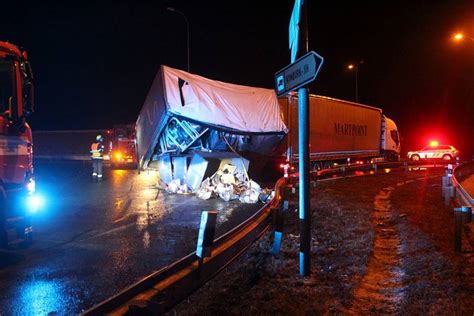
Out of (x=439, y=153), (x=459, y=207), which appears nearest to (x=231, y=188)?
(x=459, y=207)

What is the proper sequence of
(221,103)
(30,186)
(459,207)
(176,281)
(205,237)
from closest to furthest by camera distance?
1. (176,281)
2. (205,237)
3. (30,186)
4. (459,207)
5. (221,103)

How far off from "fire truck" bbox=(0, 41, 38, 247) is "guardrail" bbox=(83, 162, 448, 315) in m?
3.29

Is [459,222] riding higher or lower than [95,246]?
higher

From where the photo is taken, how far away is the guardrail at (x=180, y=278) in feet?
9.60

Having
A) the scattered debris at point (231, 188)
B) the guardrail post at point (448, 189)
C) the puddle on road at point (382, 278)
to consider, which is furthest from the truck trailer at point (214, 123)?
the puddle on road at point (382, 278)

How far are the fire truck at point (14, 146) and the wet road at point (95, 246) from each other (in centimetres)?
56

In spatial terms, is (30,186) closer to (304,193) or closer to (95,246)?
(95,246)

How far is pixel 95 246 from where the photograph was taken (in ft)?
22.2

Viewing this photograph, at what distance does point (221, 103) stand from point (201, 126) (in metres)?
1.09

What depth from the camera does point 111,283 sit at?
4996mm

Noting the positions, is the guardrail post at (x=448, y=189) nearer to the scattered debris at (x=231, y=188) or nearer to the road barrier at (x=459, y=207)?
the road barrier at (x=459, y=207)

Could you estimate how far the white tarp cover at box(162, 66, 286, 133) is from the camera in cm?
1172

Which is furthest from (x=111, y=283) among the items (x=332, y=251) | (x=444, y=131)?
(x=444, y=131)

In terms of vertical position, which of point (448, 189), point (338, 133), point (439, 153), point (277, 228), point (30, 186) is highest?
point (338, 133)
